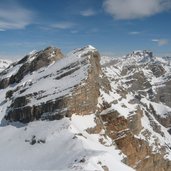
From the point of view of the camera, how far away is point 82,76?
281 feet

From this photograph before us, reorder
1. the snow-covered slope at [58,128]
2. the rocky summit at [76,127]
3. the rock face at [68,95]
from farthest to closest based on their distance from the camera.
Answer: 1. the rock face at [68,95]
2. the rocky summit at [76,127]
3. the snow-covered slope at [58,128]

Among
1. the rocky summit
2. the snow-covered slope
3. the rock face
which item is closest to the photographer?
the snow-covered slope

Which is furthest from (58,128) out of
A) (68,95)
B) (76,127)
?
(68,95)

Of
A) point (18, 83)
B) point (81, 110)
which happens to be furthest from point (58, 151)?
point (18, 83)

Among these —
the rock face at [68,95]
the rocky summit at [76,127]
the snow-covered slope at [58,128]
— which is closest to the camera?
the snow-covered slope at [58,128]

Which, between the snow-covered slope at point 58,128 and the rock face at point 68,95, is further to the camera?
the rock face at point 68,95

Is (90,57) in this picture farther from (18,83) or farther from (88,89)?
(18,83)

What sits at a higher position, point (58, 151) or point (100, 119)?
point (100, 119)

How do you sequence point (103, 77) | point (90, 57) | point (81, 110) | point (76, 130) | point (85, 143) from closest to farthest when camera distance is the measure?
point (85, 143)
point (76, 130)
point (81, 110)
point (90, 57)
point (103, 77)

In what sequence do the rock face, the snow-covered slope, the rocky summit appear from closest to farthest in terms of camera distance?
the snow-covered slope < the rocky summit < the rock face

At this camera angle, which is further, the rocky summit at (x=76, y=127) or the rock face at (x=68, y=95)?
the rock face at (x=68, y=95)

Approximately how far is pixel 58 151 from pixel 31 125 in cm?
1743

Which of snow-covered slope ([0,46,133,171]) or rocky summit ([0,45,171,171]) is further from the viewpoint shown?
rocky summit ([0,45,171,171])

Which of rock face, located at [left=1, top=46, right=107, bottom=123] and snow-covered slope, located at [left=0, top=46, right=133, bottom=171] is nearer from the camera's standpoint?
snow-covered slope, located at [left=0, top=46, right=133, bottom=171]
